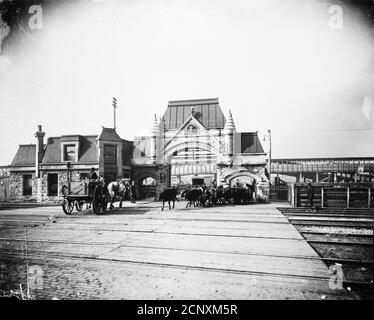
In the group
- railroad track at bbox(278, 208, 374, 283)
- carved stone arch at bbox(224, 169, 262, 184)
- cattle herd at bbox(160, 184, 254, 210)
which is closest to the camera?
railroad track at bbox(278, 208, 374, 283)

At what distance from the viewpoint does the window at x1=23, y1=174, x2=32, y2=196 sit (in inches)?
913

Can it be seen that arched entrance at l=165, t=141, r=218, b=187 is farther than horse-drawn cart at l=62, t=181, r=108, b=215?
Yes

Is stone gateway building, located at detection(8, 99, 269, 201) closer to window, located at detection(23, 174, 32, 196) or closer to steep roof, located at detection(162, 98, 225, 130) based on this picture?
window, located at detection(23, 174, 32, 196)

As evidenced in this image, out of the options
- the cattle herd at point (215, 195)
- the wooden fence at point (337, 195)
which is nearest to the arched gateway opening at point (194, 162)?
the cattle herd at point (215, 195)

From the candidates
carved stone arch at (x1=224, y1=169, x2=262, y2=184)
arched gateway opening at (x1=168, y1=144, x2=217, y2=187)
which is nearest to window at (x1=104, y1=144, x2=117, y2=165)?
arched gateway opening at (x1=168, y1=144, x2=217, y2=187)

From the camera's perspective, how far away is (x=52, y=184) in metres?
22.5

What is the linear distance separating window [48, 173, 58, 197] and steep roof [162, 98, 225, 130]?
45.2 ft

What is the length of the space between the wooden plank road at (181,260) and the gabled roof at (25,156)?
737 inches

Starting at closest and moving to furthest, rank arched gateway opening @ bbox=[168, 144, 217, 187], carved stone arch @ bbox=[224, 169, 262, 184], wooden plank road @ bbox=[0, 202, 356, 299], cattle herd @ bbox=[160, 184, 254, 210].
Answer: wooden plank road @ bbox=[0, 202, 356, 299]
cattle herd @ bbox=[160, 184, 254, 210]
carved stone arch @ bbox=[224, 169, 262, 184]
arched gateway opening @ bbox=[168, 144, 217, 187]

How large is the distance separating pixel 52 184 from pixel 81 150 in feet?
15.1

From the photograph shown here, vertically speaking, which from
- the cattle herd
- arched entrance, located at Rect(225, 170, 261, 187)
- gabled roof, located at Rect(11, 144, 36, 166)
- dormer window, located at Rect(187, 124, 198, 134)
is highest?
dormer window, located at Rect(187, 124, 198, 134)

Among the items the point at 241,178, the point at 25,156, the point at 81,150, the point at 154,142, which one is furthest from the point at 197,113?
the point at 25,156
